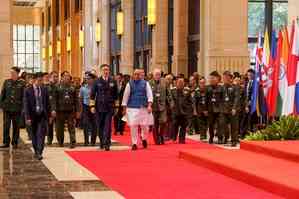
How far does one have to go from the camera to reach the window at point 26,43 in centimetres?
7881

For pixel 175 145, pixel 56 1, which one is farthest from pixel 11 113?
pixel 56 1

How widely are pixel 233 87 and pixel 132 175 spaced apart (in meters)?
6.29

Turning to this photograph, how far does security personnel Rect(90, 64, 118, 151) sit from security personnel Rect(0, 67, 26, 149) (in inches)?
65.0

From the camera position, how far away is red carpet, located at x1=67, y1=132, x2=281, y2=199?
10219 millimetres

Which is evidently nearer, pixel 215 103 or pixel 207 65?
pixel 215 103

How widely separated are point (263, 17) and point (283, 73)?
35.6 feet

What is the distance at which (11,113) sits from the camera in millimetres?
17422

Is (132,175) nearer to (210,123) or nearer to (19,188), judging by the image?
(19,188)

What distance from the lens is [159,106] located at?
18.1m

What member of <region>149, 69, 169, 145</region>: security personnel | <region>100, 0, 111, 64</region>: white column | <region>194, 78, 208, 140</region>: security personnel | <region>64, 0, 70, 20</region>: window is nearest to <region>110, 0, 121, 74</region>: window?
<region>100, 0, 111, 64</region>: white column

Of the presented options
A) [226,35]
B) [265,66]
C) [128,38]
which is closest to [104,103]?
[265,66]

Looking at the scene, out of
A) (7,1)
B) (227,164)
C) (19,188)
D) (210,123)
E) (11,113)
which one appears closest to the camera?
(19,188)

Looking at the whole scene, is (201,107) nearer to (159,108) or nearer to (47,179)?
(159,108)

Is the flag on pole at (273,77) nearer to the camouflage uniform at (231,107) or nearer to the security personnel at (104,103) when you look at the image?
the camouflage uniform at (231,107)
